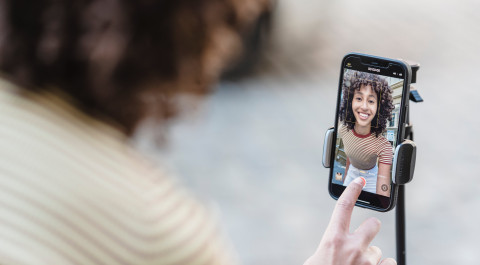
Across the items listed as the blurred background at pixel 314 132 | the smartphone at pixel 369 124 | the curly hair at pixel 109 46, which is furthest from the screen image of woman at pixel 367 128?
the blurred background at pixel 314 132

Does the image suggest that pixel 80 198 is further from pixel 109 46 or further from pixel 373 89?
pixel 373 89

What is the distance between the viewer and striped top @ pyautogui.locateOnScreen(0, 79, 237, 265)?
0.51m

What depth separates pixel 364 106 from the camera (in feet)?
2.78

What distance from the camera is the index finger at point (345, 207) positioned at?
0.80 m

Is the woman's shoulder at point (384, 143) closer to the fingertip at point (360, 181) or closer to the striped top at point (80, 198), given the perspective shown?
the fingertip at point (360, 181)

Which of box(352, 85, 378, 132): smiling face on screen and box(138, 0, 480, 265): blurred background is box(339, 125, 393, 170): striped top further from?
box(138, 0, 480, 265): blurred background

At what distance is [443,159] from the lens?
10.0 ft

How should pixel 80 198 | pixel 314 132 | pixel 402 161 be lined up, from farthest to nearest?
1. pixel 314 132
2. pixel 402 161
3. pixel 80 198

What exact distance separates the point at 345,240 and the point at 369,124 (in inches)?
6.1

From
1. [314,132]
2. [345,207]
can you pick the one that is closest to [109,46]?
[345,207]

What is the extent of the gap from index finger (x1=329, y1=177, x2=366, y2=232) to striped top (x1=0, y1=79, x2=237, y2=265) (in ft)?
0.77

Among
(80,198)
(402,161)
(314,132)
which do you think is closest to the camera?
(80,198)

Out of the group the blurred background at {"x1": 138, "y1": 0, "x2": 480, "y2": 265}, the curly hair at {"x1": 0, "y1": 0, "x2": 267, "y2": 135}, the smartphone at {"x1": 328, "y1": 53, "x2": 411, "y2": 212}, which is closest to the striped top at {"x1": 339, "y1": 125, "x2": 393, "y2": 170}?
the smartphone at {"x1": 328, "y1": 53, "x2": 411, "y2": 212}

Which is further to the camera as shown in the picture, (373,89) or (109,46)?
(373,89)
